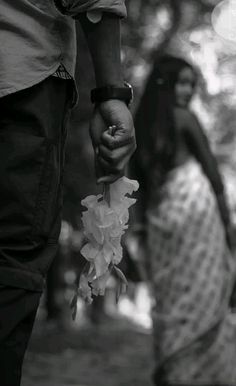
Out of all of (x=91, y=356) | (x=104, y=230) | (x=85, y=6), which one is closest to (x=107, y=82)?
(x=85, y=6)

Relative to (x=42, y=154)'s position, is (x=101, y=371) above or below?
below

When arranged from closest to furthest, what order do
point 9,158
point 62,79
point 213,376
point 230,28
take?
point 9,158 → point 62,79 → point 213,376 → point 230,28

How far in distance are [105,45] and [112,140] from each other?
165 millimetres

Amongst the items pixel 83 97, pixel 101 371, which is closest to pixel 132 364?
pixel 101 371

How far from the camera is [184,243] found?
351 centimetres

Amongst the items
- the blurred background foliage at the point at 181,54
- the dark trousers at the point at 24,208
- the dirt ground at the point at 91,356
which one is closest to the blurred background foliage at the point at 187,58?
the blurred background foliage at the point at 181,54

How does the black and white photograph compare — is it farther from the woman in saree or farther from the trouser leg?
the trouser leg

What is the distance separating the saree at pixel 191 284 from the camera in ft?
11.4

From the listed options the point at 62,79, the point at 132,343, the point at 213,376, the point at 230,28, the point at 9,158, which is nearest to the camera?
the point at 9,158

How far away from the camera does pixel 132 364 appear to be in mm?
3768

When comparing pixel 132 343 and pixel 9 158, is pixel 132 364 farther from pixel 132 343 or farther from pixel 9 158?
pixel 9 158

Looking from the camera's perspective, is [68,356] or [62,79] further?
[68,356]

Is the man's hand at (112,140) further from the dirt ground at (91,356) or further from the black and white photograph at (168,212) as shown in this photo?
the dirt ground at (91,356)

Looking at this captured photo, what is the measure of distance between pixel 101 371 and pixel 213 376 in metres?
0.62
